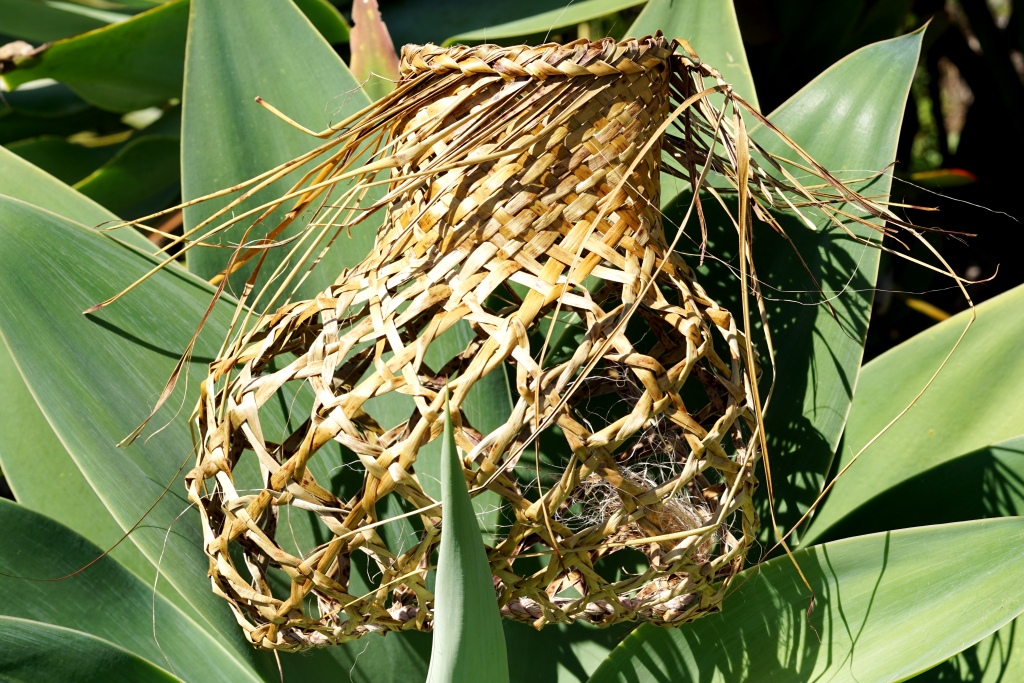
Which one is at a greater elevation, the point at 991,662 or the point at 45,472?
the point at 45,472

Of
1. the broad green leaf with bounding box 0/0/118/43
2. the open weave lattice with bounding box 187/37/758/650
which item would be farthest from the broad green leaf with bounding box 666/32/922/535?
the broad green leaf with bounding box 0/0/118/43

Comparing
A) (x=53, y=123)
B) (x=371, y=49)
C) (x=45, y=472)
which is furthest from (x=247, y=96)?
(x=53, y=123)

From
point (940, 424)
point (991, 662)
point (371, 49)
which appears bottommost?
point (991, 662)

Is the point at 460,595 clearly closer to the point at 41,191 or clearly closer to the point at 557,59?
the point at 557,59

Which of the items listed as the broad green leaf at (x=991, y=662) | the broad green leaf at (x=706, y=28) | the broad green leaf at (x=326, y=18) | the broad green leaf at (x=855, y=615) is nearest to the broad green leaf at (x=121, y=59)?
the broad green leaf at (x=326, y=18)

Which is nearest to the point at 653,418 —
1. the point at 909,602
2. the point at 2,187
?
the point at 909,602

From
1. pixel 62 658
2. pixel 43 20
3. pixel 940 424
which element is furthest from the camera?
pixel 43 20
